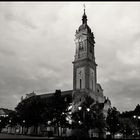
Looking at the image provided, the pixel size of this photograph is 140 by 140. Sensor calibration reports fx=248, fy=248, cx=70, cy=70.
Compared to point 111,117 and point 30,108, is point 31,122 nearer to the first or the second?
point 30,108

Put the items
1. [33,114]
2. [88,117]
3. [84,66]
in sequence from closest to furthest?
[88,117] → [33,114] → [84,66]

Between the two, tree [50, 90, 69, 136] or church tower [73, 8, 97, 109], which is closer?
tree [50, 90, 69, 136]

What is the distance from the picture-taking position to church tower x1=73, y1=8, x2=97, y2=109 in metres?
90.2

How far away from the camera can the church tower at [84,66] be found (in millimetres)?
90250

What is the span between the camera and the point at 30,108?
77.7 meters

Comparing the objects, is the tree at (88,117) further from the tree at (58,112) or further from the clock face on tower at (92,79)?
the clock face on tower at (92,79)

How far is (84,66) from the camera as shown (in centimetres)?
9200

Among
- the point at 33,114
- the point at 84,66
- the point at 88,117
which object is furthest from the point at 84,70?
the point at 88,117

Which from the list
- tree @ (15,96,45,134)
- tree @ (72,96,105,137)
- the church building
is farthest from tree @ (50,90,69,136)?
the church building

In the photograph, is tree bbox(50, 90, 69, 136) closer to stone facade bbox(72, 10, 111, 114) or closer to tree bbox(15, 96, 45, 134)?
tree bbox(15, 96, 45, 134)

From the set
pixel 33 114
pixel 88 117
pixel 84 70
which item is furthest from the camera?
pixel 84 70

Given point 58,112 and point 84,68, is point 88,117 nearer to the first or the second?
point 58,112

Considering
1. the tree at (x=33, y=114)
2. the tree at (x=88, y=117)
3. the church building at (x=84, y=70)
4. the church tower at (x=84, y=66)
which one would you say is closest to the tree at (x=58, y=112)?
the tree at (x=33, y=114)

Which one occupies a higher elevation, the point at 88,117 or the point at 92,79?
the point at 92,79
